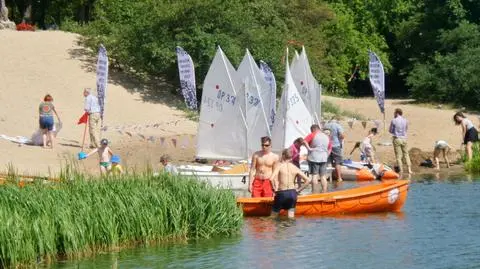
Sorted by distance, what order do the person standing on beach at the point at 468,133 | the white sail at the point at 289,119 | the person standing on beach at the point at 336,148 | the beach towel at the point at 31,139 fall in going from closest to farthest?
the person standing on beach at the point at 336,148 < the white sail at the point at 289,119 < the person standing on beach at the point at 468,133 < the beach towel at the point at 31,139

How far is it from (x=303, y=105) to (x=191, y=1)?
11.0 metres

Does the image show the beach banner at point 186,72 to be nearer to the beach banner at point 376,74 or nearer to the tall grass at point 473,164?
the beach banner at point 376,74

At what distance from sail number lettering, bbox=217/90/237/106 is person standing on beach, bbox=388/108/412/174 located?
15.8ft

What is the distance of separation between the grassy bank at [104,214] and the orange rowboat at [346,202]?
1.94 metres

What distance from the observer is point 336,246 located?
18.1m

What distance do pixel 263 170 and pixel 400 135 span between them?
9555 millimetres

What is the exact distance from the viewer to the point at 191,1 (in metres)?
38.9

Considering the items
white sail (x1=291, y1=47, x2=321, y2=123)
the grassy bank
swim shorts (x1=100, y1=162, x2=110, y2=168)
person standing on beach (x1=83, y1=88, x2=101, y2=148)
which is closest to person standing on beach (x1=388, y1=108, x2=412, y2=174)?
white sail (x1=291, y1=47, x2=321, y2=123)

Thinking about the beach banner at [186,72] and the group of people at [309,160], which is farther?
the beach banner at [186,72]

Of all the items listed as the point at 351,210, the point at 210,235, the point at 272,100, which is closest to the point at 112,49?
the point at 272,100

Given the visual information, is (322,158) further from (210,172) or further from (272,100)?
(272,100)

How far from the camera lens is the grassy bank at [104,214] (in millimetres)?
15508

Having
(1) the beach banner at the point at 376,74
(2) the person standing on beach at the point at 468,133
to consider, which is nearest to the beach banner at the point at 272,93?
(1) the beach banner at the point at 376,74

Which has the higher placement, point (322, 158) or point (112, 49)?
point (112, 49)
